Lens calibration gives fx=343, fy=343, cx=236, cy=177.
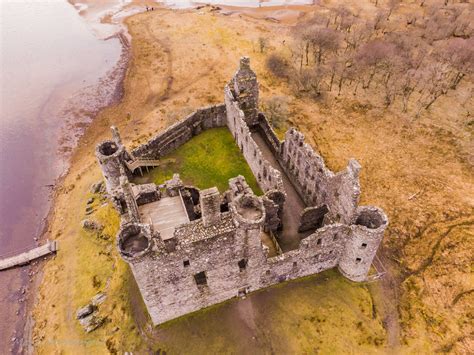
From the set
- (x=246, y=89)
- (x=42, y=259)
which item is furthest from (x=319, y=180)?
(x=42, y=259)

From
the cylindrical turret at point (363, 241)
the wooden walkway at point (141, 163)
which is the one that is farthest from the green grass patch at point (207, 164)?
the cylindrical turret at point (363, 241)

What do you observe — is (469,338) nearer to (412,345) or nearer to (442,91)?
(412,345)

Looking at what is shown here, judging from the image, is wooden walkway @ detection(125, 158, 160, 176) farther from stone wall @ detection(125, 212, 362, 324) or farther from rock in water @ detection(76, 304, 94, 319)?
stone wall @ detection(125, 212, 362, 324)

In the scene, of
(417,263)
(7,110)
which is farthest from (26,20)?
(417,263)

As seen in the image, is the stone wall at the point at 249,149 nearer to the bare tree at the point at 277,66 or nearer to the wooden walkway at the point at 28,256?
the bare tree at the point at 277,66

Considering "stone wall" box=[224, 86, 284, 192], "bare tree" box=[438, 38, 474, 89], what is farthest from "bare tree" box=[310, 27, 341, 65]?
"stone wall" box=[224, 86, 284, 192]

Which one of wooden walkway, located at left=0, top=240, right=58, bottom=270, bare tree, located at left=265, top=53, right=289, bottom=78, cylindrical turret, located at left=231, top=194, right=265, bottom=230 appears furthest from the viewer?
bare tree, located at left=265, top=53, right=289, bottom=78
